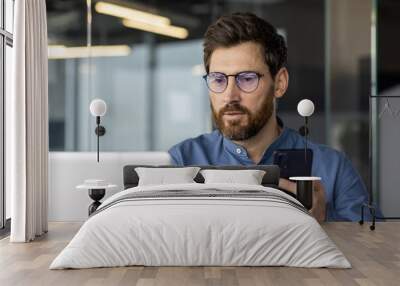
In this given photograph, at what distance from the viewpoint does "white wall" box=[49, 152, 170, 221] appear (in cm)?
682

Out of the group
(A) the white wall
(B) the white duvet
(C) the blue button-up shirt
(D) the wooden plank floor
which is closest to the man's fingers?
(C) the blue button-up shirt

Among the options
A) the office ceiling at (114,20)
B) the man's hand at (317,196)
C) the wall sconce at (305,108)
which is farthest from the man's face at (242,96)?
the man's hand at (317,196)

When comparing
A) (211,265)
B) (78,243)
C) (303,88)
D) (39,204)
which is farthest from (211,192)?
(303,88)

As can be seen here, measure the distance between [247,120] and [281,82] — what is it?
0.61m

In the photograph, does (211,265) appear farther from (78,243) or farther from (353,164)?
(353,164)

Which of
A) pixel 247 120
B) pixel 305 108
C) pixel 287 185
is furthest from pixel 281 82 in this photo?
pixel 287 185

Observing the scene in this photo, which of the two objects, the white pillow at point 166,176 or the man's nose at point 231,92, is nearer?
the white pillow at point 166,176

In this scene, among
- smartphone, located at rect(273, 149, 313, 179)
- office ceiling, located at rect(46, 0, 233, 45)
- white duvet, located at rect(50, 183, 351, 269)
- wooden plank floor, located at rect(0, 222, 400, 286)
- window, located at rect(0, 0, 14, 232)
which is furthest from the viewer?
office ceiling, located at rect(46, 0, 233, 45)

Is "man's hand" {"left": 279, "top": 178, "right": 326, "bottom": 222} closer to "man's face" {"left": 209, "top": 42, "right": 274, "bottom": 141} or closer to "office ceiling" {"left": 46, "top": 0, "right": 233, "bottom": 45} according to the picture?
"man's face" {"left": 209, "top": 42, "right": 274, "bottom": 141}

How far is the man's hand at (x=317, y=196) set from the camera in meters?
6.58

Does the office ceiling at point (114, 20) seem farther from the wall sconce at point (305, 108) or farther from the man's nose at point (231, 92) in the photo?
the wall sconce at point (305, 108)

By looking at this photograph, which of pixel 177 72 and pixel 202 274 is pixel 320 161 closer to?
pixel 177 72

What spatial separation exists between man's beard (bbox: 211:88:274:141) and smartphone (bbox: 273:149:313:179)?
0.36 m

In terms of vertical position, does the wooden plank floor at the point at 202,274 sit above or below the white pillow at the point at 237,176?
below
